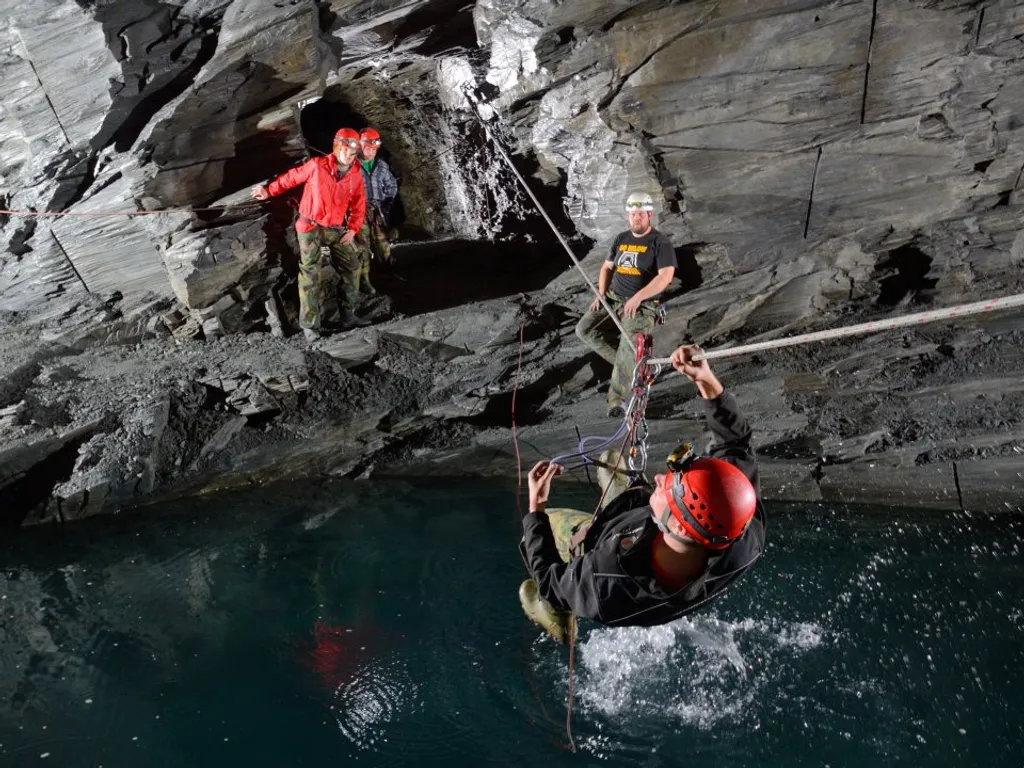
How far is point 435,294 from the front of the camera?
955cm

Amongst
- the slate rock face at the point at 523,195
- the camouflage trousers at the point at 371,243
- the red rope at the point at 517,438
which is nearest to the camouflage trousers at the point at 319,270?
the camouflage trousers at the point at 371,243

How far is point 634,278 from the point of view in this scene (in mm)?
6680

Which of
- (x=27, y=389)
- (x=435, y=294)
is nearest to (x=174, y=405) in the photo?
(x=27, y=389)

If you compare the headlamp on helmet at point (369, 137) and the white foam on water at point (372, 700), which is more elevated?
the headlamp on helmet at point (369, 137)

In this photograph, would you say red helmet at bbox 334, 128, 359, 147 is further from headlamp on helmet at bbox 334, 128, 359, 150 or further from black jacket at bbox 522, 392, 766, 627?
black jacket at bbox 522, 392, 766, 627

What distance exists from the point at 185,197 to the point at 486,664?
21.9 ft

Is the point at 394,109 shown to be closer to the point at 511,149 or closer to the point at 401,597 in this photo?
the point at 511,149

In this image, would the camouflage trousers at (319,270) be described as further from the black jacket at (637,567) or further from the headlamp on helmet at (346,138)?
the black jacket at (637,567)

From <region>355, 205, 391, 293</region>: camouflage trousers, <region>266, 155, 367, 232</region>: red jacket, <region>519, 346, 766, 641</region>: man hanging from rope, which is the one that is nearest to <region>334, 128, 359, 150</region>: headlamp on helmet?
<region>266, 155, 367, 232</region>: red jacket

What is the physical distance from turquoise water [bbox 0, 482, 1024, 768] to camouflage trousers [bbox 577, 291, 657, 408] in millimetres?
1861

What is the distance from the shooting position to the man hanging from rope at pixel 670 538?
A: 10.1 ft

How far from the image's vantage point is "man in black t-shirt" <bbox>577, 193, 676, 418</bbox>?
645 cm

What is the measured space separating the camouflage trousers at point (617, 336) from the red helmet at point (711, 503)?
3.23 m

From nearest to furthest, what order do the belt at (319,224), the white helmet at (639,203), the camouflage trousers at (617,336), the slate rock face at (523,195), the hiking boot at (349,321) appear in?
the white helmet at (639,203)
the camouflage trousers at (617,336)
the slate rock face at (523,195)
the belt at (319,224)
the hiking boot at (349,321)
